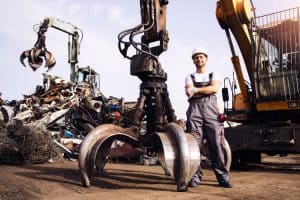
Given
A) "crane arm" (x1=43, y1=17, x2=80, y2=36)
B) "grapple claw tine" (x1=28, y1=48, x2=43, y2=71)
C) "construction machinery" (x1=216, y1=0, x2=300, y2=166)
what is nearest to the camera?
"construction machinery" (x1=216, y1=0, x2=300, y2=166)

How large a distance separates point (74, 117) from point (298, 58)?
753 centimetres

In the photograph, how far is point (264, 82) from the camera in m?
Answer: 6.86

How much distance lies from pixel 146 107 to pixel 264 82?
3161 mm

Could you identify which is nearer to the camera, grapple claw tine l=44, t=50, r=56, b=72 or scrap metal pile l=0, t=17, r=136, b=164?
scrap metal pile l=0, t=17, r=136, b=164

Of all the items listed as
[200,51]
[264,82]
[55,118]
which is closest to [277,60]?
[264,82]

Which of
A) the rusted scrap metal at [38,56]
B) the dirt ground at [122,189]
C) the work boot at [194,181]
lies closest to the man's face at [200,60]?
the work boot at [194,181]

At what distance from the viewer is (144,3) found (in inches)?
185

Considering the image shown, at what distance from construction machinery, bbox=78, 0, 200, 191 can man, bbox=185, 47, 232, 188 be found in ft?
0.93


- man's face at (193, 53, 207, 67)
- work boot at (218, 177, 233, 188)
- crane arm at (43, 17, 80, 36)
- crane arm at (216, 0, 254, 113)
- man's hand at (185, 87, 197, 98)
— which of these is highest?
crane arm at (43, 17, 80, 36)

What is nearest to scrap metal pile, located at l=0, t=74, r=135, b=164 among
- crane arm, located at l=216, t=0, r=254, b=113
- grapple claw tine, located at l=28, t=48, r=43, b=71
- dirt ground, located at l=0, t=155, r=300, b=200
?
grapple claw tine, located at l=28, t=48, r=43, b=71

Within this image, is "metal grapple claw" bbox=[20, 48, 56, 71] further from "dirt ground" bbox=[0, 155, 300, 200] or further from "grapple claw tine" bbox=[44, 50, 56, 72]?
"dirt ground" bbox=[0, 155, 300, 200]

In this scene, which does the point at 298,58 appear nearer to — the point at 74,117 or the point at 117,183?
the point at 117,183

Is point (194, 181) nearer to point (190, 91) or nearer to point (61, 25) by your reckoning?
point (190, 91)

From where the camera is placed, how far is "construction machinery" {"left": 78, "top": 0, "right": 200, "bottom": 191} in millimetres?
4078
